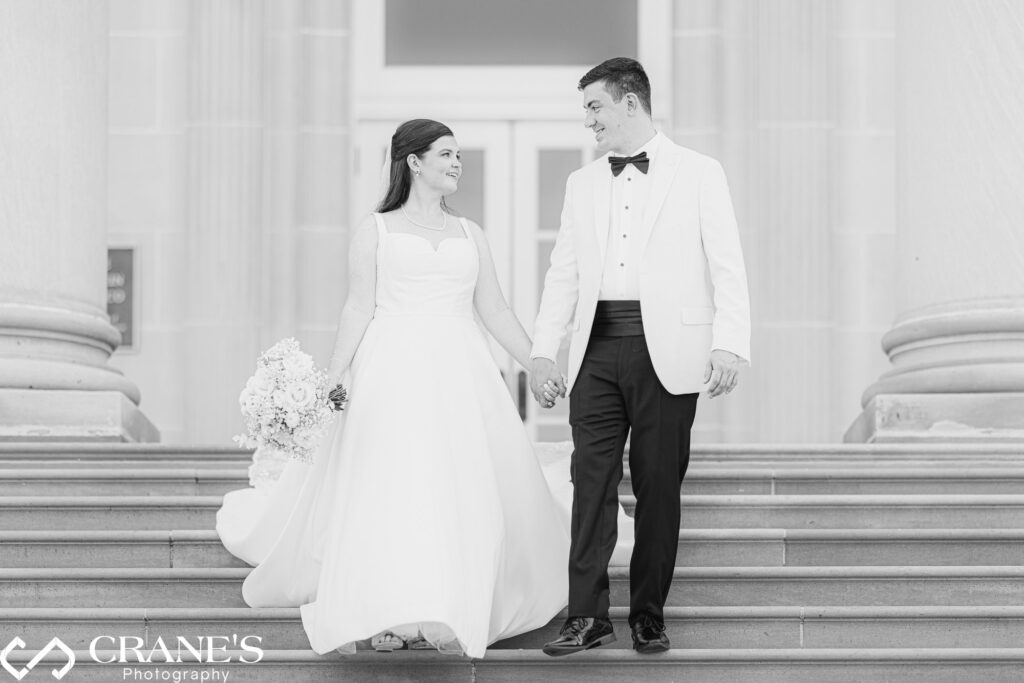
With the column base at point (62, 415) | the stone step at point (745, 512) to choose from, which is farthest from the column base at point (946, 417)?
the column base at point (62, 415)

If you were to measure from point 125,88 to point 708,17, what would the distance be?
390 cm

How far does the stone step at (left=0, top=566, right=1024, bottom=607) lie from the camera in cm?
654

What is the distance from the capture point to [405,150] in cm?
664

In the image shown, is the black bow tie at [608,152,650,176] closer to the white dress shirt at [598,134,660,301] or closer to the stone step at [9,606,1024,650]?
the white dress shirt at [598,134,660,301]

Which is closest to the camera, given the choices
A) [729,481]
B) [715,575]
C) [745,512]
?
[715,575]

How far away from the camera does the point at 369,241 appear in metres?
6.58

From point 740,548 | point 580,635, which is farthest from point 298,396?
point 740,548

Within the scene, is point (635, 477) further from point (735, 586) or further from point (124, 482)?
point (124, 482)

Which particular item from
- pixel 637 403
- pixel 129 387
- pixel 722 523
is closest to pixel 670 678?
pixel 637 403

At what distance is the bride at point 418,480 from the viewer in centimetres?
582

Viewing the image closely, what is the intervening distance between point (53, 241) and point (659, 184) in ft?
12.6

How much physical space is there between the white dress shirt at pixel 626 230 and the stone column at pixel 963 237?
2.79 meters

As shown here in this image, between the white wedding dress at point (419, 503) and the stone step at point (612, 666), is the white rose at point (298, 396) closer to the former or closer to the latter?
the white wedding dress at point (419, 503)

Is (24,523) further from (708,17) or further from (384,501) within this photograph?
(708,17)
